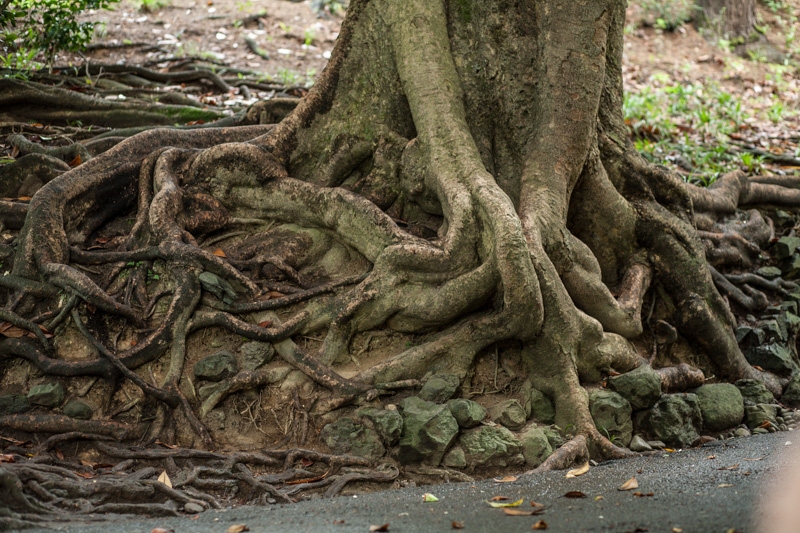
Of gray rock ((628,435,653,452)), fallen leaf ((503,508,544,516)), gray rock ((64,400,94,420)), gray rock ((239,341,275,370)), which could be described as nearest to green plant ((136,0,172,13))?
gray rock ((239,341,275,370))

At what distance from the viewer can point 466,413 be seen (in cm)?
489

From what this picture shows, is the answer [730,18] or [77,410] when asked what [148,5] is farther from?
[730,18]

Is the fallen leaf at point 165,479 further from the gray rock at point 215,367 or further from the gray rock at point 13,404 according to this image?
the gray rock at point 13,404

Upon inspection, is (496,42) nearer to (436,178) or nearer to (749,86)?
(436,178)

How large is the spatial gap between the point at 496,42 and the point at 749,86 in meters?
8.48

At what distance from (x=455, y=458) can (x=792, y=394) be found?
3.09 meters

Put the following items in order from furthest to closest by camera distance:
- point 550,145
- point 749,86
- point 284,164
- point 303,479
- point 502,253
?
1. point 749,86
2. point 284,164
3. point 550,145
4. point 502,253
5. point 303,479

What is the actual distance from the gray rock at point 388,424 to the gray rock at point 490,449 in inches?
15.1

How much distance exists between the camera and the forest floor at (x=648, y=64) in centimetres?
980

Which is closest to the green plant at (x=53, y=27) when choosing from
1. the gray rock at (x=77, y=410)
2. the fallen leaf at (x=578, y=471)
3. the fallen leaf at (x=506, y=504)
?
the gray rock at (x=77, y=410)

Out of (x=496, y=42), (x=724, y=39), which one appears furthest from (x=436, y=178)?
(x=724, y=39)

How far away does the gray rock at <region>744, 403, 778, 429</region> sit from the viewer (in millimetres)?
5699

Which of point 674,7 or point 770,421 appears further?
point 674,7

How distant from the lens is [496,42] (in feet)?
20.2
